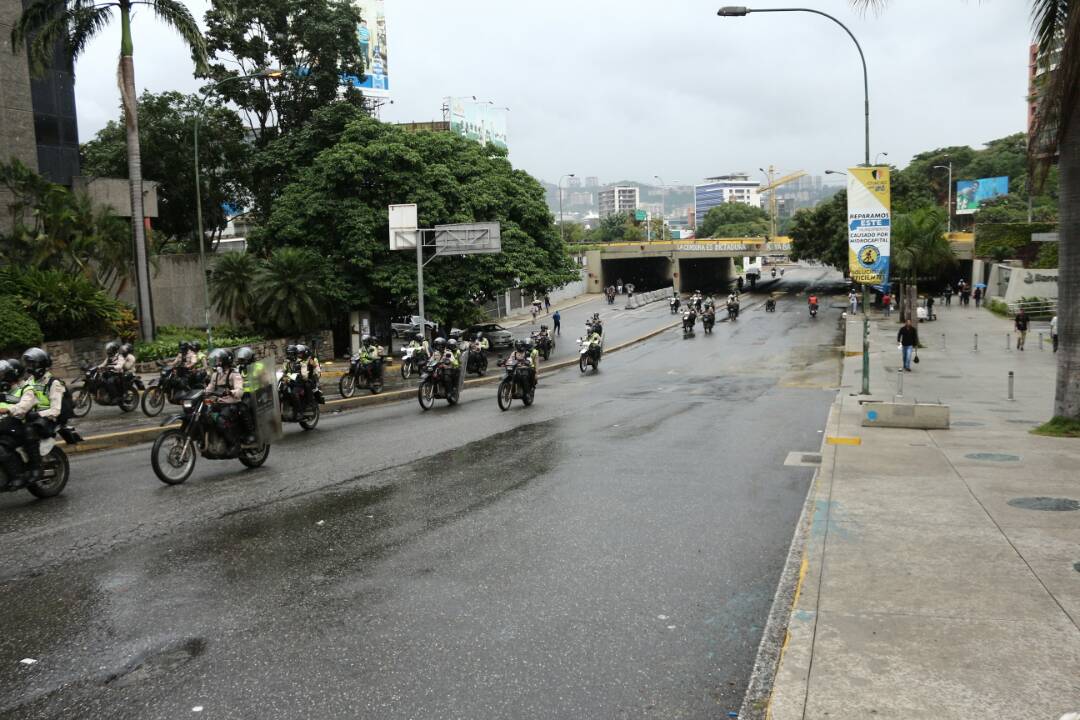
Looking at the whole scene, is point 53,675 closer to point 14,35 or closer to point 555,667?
point 555,667

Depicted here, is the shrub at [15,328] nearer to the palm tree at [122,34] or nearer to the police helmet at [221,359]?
the palm tree at [122,34]

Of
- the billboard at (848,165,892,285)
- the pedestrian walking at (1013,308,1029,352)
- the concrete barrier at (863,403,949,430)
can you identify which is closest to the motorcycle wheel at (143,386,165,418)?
the concrete barrier at (863,403,949,430)

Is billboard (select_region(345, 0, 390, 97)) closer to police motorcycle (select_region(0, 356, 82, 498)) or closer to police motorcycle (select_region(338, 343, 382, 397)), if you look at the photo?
police motorcycle (select_region(338, 343, 382, 397))

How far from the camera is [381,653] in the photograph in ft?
18.7

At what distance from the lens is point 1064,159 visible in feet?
46.7

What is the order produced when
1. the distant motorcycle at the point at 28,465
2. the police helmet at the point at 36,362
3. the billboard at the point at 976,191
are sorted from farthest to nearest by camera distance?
the billboard at the point at 976,191 → the police helmet at the point at 36,362 → the distant motorcycle at the point at 28,465

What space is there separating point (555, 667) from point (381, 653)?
1.14 m

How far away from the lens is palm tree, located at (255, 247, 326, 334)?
33594 mm

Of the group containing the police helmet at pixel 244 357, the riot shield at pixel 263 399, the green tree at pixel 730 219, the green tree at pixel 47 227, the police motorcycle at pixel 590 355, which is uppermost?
the green tree at pixel 730 219

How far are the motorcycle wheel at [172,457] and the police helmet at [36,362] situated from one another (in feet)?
5.21

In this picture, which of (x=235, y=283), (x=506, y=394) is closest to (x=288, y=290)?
(x=235, y=283)

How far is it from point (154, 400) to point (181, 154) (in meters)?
34.6

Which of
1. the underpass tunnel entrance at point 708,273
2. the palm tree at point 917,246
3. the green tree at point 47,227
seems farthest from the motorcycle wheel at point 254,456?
the underpass tunnel entrance at point 708,273

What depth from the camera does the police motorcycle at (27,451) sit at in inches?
379
